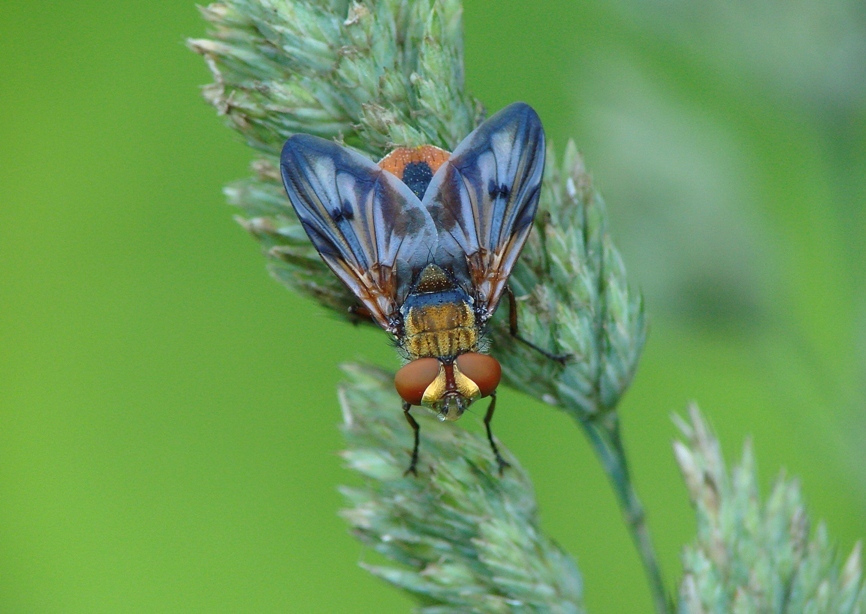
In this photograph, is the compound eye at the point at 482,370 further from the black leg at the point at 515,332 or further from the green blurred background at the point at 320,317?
the green blurred background at the point at 320,317

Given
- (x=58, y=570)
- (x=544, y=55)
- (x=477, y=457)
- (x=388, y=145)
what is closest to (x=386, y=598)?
(x=58, y=570)

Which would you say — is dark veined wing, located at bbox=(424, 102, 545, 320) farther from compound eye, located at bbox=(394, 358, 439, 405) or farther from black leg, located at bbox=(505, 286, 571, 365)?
compound eye, located at bbox=(394, 358, 439, 405)

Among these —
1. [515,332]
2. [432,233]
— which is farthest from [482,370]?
[432,233]

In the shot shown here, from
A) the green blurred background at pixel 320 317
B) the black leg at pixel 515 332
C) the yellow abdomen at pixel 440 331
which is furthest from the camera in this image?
the green blurred background at pixel 320 317

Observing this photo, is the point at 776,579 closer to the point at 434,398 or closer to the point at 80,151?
the point at 434,398

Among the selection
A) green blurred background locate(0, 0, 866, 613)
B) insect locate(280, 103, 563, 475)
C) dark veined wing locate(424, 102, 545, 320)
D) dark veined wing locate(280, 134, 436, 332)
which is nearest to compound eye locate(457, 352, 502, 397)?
insect locate(280, 103, 563, 475)

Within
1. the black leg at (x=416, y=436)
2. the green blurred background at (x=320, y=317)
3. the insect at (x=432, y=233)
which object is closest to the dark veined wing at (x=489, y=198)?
the insect at (x=432, y=233)
